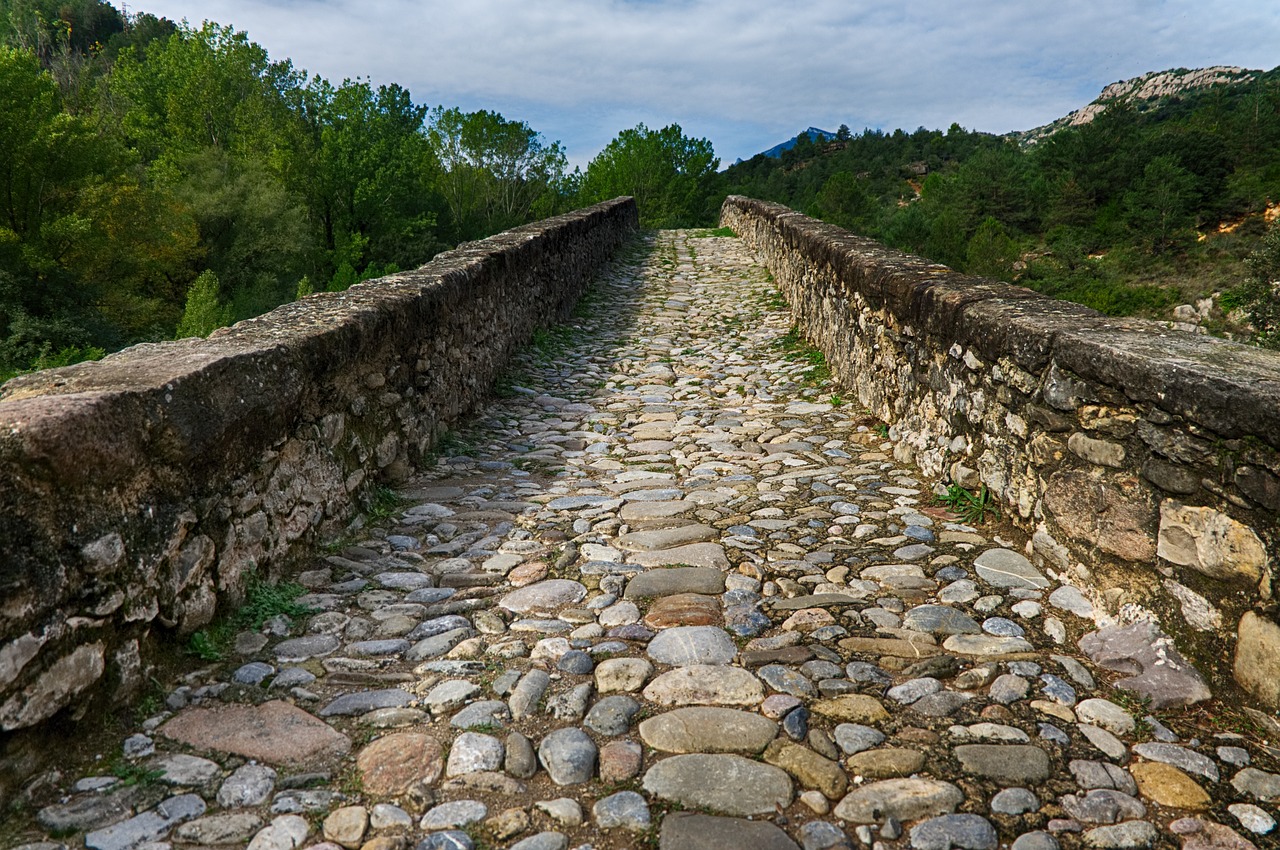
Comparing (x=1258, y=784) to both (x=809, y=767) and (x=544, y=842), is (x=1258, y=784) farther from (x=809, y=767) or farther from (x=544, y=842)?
(x=544, y=842)

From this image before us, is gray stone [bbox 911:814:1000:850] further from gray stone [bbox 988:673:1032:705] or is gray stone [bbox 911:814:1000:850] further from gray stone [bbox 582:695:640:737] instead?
gray stone [bbox 582:695:640:737]

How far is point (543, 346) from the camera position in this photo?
772 centimetres

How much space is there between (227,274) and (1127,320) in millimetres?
25277

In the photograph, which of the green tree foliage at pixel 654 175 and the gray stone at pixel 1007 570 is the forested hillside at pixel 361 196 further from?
the gray stone at pixel 1007 570

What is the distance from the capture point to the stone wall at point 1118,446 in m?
2.09

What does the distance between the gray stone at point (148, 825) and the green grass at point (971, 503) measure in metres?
2.98

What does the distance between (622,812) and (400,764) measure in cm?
57

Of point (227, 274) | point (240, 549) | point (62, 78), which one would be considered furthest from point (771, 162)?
point (240, 549)

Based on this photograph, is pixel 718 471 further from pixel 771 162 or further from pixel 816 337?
pixel 771 162

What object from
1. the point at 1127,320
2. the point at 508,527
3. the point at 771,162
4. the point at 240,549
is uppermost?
the point at 771,162

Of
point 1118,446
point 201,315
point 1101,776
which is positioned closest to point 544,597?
point 1101,776

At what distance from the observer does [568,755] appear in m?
1.97

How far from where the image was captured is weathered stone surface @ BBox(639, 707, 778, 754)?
200 centimetres

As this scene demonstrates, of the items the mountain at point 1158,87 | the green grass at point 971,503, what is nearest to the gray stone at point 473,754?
the green grass at point 971,503
